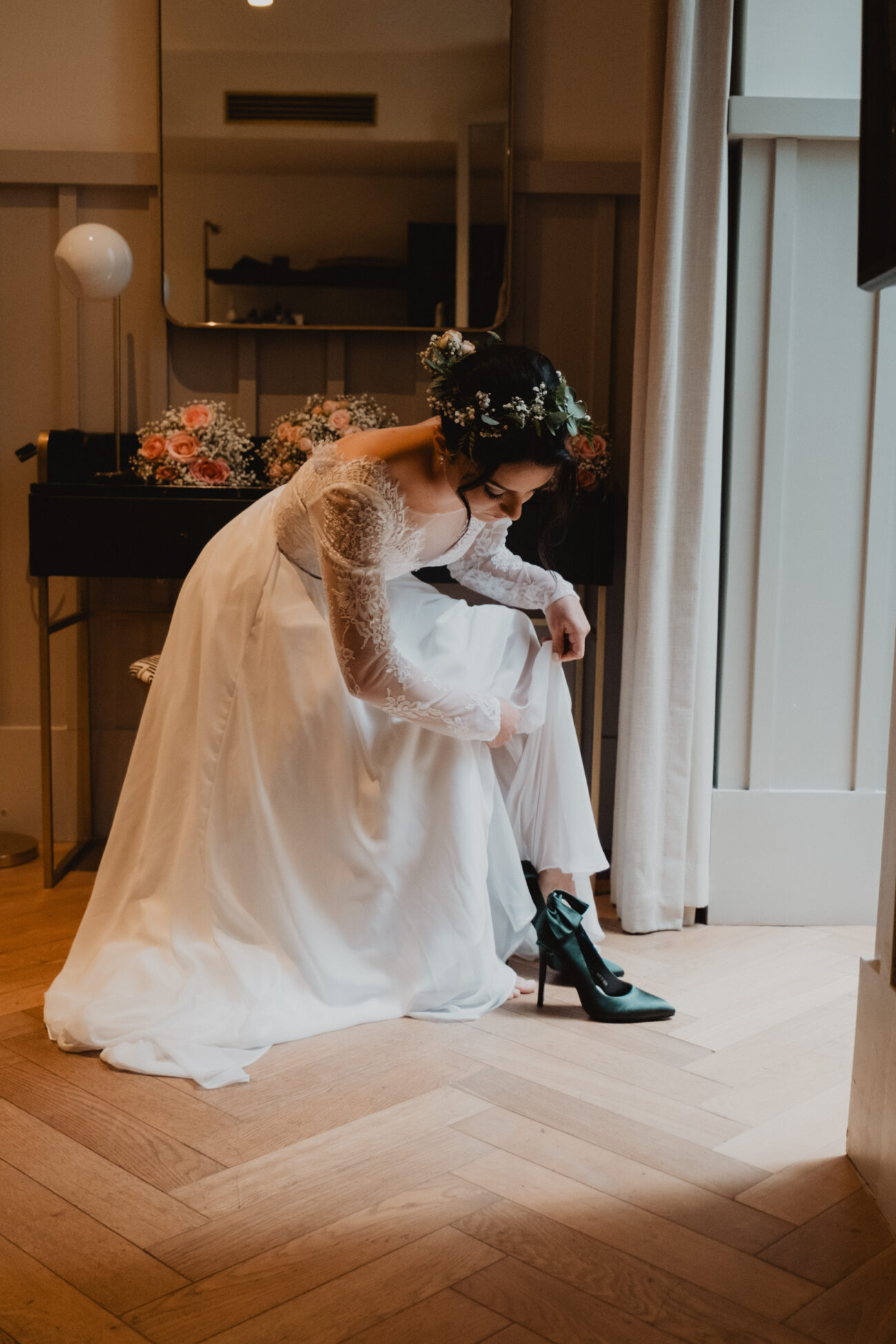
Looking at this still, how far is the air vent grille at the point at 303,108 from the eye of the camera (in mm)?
3037

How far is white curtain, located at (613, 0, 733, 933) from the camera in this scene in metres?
2.50

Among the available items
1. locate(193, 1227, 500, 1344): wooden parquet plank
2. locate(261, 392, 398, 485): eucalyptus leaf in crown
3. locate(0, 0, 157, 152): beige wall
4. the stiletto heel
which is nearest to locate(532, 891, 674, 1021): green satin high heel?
the stiletto heel

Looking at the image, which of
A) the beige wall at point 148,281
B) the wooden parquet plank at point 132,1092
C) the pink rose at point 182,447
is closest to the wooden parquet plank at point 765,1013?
the wooden parquet plank at point 132,1092

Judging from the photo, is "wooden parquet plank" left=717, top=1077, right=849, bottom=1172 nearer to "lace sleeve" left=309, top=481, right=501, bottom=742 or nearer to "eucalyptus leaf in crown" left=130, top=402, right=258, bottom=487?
"lace sleeve" left=309, top=481, right=501, bottom=742

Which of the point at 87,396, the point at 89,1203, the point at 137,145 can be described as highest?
the point at 137,145

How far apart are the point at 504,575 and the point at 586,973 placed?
85cm

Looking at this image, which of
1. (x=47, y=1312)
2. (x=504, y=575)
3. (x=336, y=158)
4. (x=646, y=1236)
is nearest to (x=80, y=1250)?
(x=47, y=1312)

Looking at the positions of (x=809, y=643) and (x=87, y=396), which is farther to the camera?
(x=87, y=396)

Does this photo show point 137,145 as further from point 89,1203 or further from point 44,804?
point 89,1203

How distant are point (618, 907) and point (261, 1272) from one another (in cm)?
144

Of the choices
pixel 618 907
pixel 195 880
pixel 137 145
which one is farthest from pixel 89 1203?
pixel 137 145

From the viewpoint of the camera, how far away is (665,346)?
251cm

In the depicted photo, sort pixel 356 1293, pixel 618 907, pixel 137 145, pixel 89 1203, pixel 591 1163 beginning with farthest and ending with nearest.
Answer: pixel 137 145
pixel 618 907
pixel 591 1163
pixel 89 1203
pixel 356 1293

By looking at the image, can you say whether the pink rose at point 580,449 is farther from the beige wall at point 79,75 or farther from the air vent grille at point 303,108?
the beige wall at point 79,75
